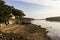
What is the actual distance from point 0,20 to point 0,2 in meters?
5.07

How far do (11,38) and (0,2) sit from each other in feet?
89.6

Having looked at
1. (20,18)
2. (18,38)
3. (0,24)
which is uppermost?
(18,38)

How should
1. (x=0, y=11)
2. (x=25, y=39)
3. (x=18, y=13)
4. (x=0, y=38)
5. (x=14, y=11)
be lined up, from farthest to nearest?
1. (x=18, y=13)
2. (x=14, y=11)
3. (x=0, y=11)
4. (x=25, y=39)
5. (x=0, y=38)

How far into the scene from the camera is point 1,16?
50.8 metres

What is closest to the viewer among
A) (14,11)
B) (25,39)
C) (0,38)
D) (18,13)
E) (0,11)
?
(0,38)

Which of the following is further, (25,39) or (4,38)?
(25,39)

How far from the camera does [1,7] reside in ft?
172

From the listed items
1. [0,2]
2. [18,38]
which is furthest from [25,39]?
[0,2]

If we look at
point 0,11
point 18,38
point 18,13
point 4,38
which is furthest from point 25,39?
point 18,13

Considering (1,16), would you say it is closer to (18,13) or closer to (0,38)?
(0,38)

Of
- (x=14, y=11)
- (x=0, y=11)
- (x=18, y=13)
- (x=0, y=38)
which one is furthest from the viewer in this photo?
(x=18, y=13)

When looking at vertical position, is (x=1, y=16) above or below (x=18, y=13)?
above

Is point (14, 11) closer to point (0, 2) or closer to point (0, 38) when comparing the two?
point (0, 2)

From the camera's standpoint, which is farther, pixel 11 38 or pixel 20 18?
pixel 20 18
